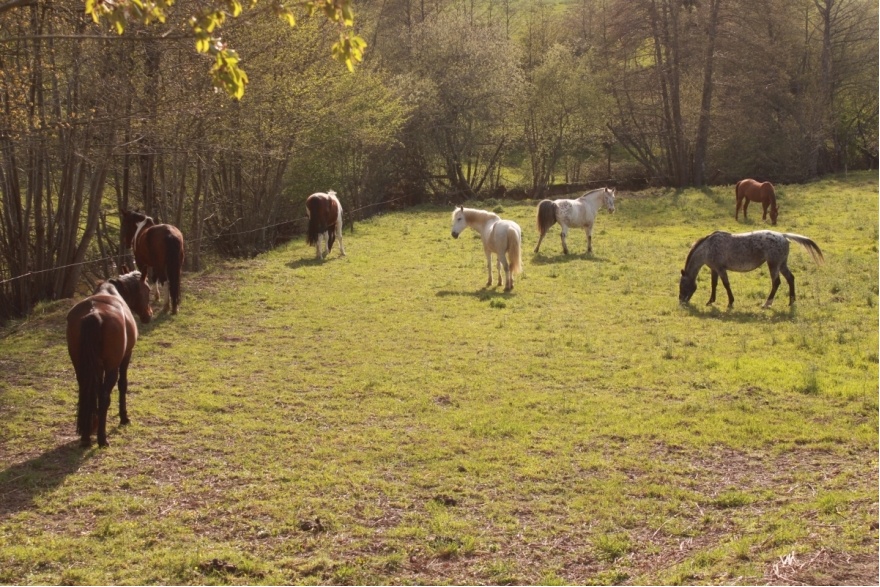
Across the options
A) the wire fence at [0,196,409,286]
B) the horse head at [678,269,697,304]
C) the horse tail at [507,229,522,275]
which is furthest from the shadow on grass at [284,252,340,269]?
the horse head at [678,269,697,304]

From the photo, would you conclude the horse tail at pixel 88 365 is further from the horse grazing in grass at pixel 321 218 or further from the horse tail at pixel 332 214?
the horse tail at pixel 332 214

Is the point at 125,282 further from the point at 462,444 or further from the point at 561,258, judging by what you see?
the point at 561,258

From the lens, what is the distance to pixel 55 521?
19.0 feet

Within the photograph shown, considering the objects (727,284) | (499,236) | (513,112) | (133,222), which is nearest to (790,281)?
(727,284)

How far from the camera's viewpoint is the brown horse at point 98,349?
665 cm

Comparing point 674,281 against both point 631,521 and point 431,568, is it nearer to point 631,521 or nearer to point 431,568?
point 631,521

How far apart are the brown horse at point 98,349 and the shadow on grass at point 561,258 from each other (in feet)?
39.4

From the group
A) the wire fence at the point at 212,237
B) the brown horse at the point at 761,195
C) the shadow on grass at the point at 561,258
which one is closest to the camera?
the wire fence at the point at 212,237

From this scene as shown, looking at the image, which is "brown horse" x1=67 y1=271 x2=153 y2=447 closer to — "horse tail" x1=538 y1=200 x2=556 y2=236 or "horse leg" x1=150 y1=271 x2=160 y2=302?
"horse leg" x1=150 y1=271 x2=160 y2=302

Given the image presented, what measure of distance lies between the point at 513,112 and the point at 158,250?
24878 millimetres

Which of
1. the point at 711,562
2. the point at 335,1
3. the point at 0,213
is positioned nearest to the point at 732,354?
the point at 711,562

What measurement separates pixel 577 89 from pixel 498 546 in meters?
31.3

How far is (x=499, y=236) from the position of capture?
14438mm

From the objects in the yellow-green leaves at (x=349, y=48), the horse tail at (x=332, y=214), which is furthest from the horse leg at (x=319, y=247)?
the yellow-green leaves at (x=349, y=48)
